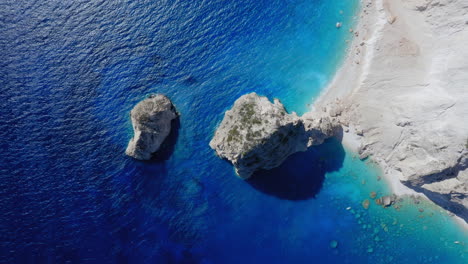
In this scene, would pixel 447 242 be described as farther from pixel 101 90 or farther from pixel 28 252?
pixel 28 252

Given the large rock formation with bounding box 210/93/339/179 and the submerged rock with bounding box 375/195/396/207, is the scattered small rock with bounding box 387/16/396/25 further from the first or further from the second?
the submerged rock with bounding box 375/195/396/207

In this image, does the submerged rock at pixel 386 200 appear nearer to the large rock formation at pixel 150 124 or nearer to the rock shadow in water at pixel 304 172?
the rock shadow in water at pixel 304 172

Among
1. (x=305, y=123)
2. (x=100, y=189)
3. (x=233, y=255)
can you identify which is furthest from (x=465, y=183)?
(x=100, y=189)

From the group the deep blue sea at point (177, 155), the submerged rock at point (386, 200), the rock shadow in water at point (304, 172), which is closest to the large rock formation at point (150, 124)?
the deep blue sea at point (177, 155)

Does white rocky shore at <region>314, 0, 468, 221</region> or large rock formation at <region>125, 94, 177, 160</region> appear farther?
large rock formation at <region>125, 94, 177, 160</region>

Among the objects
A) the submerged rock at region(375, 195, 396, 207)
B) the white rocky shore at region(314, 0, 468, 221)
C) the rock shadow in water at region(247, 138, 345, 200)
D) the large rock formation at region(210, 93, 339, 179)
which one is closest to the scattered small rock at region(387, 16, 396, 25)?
the white rocky shore at region(314, 0, 468, 221)

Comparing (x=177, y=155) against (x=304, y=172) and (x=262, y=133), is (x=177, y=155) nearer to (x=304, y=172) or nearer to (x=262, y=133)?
(x=262, y=133)
